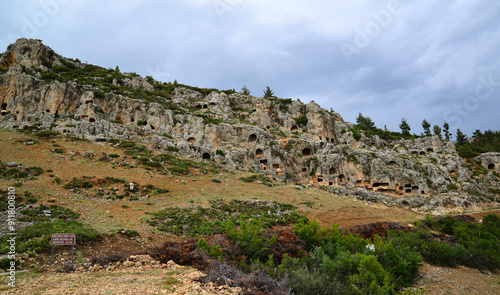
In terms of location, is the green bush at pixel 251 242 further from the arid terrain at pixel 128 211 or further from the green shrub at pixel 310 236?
the arid terrain at pixel 128 211

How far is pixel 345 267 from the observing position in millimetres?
7457

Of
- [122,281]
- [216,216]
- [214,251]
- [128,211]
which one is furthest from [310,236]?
[128,211]

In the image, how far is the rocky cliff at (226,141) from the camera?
111 ft

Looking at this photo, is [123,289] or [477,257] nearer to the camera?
[123,289]

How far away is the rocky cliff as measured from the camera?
33750mm

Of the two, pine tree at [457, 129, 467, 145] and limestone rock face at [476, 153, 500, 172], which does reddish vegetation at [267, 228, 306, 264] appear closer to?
limestone rock face at [476, 153, 500, 172]

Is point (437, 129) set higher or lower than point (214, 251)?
higher

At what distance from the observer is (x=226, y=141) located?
39594 mm

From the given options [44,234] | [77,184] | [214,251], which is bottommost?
[44,234]

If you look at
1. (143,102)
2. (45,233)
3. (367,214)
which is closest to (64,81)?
(143,102)

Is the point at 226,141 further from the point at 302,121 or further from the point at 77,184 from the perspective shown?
the point at 77,184

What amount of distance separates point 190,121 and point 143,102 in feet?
31.0

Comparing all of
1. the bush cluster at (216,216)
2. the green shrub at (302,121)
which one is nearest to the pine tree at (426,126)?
the green shrub at (302,121)

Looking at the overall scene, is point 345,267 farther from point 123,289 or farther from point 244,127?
point 244,127
